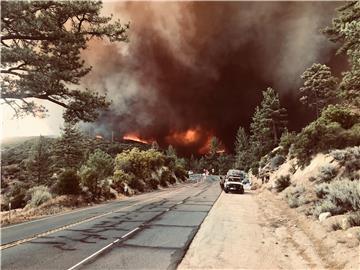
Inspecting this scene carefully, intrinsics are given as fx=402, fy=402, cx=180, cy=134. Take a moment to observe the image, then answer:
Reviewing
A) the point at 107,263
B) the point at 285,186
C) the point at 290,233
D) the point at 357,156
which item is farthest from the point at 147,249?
the point at 285,186

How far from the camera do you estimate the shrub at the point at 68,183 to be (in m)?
31.4

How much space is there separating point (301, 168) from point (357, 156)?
10933mm

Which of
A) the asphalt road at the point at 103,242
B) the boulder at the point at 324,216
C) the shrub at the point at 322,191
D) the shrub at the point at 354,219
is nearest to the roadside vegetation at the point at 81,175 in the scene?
the asphalt road at the point at 103,242

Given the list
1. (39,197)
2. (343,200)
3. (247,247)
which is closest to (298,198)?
→ (343,200)

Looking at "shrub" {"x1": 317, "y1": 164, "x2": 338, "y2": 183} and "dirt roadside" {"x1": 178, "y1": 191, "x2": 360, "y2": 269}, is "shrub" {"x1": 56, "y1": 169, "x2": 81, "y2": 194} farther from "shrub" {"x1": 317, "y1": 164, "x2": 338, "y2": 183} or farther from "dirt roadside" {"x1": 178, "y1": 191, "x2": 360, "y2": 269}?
"shrub" {"x1": 317, "y1": 164, "x2": 338, "y2": 183}

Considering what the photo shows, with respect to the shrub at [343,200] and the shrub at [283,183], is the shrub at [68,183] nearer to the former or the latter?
the shrub at [283,183]

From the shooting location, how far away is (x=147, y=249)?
12.8 metres

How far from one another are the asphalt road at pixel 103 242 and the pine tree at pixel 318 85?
62.8 metres

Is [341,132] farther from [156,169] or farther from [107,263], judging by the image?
[156,169]

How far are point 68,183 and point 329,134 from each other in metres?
21.0

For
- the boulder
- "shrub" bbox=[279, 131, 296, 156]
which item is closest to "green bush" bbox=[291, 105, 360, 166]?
"shrub" bbox=[279, 131, 296, 156]

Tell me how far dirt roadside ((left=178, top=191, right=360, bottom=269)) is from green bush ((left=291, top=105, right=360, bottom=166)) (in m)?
12.5

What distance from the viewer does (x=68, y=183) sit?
31.7 meters

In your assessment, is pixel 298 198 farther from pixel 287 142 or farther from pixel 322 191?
pixel 287 142
